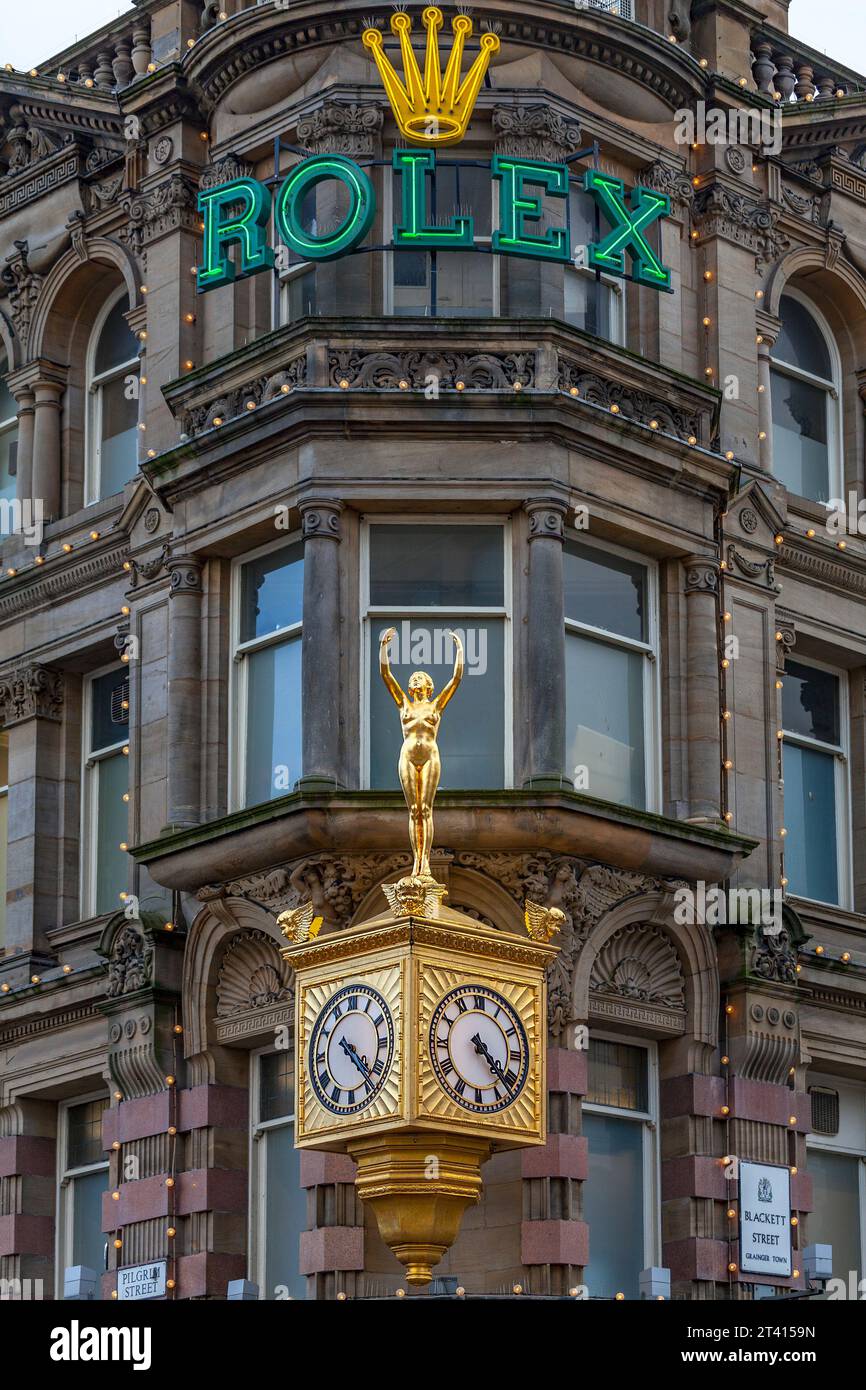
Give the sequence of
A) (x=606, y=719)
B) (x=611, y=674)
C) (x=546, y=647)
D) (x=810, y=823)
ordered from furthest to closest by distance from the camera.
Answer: (x=810, y=823) < (x=611, y=674) < (x=606, y=719) < (x=546, y=647)

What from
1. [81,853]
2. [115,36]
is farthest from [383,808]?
[115,36]

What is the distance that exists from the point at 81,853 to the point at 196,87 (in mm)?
8664

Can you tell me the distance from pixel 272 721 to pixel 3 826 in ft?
20.0

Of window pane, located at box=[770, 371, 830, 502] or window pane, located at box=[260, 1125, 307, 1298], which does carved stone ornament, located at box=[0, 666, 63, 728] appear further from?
window pane, located at box=[770, 371, 830, 502]

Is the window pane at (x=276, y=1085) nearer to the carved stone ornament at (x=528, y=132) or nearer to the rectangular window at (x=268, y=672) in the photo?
the rectangular window at (x=268, y=672)

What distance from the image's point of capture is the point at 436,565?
29656 mm

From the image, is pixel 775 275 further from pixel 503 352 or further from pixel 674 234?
pixel 503 352

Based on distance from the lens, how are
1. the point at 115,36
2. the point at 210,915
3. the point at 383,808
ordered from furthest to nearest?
the point at 115,36, the point at 210,915, the point at 383,808

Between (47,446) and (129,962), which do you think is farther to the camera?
(47,446)

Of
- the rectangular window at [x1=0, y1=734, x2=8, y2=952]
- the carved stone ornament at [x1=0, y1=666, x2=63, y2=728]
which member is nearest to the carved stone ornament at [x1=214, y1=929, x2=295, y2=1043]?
the rectangular window at [x1=0, y1=734, x2=8, y2=952]

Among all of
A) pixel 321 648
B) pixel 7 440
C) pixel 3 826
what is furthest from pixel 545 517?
pixel 7 440

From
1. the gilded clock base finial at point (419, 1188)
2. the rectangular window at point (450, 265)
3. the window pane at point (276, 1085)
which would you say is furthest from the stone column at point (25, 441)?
the gilded clock base finial at point (419, 1188)

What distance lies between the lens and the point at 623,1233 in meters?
28.9

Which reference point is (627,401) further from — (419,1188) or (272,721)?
(419,1188)
